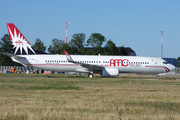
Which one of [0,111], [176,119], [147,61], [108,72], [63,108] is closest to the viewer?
[176,119]

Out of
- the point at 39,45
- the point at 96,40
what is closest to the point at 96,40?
the point at 96,40

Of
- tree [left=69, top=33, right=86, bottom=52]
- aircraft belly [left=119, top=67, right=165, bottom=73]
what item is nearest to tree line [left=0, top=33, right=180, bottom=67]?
tree [left=69, top=33, right=86, bottom=52]

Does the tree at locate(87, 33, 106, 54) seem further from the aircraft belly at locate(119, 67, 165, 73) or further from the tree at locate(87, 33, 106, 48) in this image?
the aircraft belly at locate(119, 67, 165, 73)

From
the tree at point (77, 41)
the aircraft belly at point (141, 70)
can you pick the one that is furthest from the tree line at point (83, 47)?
the aircraft belly at point (141, 70)

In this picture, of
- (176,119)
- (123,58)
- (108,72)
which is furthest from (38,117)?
(123,58)

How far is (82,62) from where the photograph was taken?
1505 inches

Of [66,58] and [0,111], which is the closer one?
[0,111]

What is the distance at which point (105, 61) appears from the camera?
1505 inches

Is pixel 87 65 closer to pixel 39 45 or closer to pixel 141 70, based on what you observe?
pixel 141 70

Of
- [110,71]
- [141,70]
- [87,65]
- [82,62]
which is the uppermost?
[82,62]

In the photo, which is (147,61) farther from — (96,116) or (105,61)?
(96,116)

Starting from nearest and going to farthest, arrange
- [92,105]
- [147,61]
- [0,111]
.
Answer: [0,111] < [92,105] < [147,61]

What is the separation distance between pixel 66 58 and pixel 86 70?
3.25m

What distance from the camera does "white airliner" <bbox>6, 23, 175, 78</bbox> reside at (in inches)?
1469
